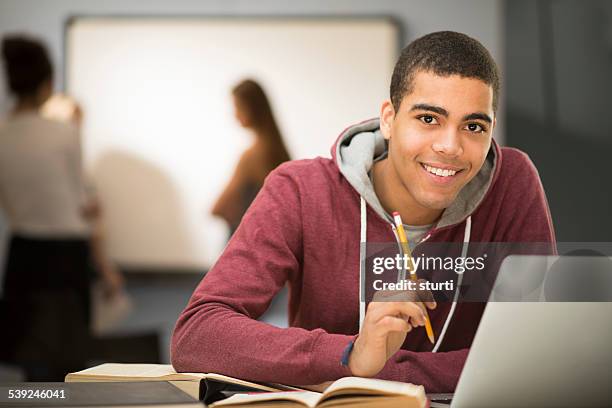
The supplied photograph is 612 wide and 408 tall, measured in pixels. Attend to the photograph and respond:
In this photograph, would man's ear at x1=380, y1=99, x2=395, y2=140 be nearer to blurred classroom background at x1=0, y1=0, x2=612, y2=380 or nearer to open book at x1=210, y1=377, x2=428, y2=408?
open book at x1=210, y1=377, x2=428, y2=408

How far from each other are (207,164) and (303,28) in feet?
2.44

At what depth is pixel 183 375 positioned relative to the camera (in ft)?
3.25

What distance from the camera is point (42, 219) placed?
2.76 meters

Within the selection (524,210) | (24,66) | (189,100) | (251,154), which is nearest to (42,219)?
(24,66)

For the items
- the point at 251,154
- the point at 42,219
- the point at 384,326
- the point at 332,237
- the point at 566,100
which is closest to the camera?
the point at 384,326

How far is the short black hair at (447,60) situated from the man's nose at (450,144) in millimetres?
Answer: 81

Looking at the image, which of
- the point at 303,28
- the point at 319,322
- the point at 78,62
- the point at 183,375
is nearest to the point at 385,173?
the point at 319,322

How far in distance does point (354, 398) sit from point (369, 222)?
1.75ft

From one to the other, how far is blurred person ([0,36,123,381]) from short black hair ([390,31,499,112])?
1639mm

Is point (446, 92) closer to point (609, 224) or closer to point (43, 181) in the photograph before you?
point (609, 224)

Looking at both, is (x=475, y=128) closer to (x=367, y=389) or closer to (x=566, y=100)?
(x=367, y=389)

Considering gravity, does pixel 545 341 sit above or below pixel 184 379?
above

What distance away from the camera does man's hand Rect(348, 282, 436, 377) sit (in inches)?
36.5

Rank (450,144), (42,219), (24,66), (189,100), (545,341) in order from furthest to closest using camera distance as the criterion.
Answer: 1. (189,100)
2. (42,219)
3. (24,66)
4. (450,144)
5. (545,341)
